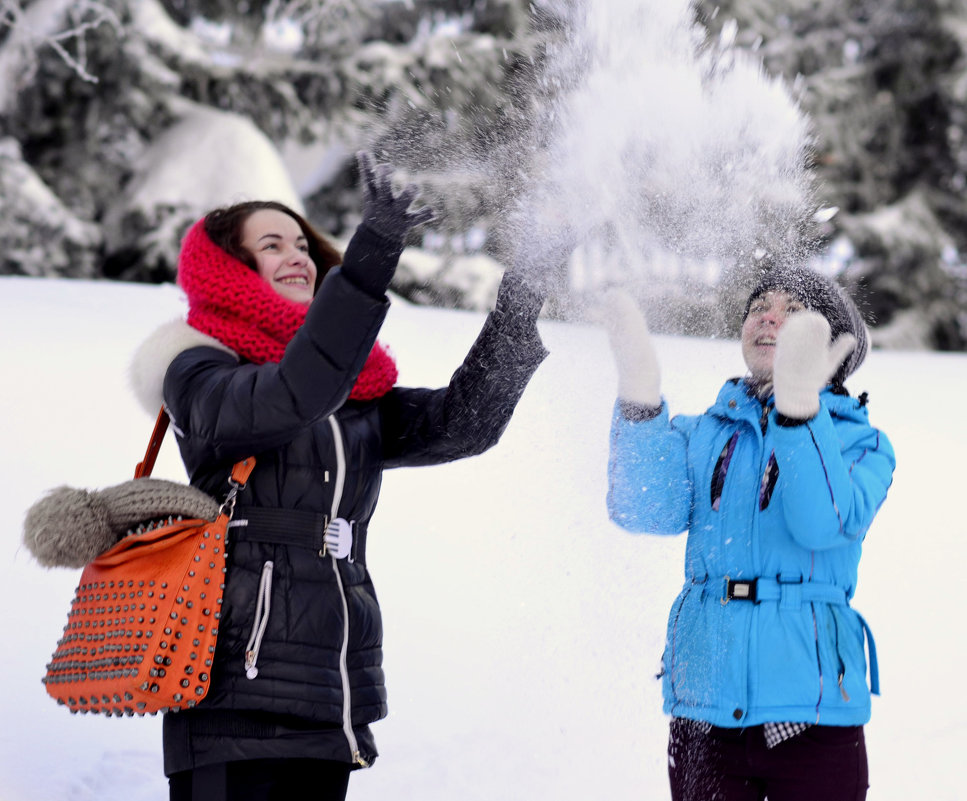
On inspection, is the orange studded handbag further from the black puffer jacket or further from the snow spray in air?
the snow spray in air

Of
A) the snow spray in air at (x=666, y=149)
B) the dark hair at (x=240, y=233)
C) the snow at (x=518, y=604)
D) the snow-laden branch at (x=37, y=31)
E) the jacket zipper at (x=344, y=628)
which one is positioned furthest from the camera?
the snow-laden branch at (x=37, y=31)

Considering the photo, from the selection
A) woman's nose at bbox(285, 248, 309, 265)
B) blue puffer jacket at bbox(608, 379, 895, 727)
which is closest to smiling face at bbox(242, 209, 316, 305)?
woman's nose at bbox(285, 248, 309, 265)

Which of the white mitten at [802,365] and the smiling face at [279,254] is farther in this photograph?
the smiling face at [279,254]

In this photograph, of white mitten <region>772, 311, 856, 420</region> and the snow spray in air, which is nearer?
white mitten <region>772, 311, 856, 420</region>

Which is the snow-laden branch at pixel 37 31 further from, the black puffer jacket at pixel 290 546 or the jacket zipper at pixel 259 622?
the jacket zipper at pixel 259 622

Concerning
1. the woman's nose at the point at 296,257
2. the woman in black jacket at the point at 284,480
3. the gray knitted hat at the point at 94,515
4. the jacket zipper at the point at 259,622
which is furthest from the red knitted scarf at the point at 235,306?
the jacket zipper at the point at 259,622

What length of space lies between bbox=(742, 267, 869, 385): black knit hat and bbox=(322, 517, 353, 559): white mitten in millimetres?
1014

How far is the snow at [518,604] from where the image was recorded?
3.54 meters

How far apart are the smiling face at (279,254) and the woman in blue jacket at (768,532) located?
680mm

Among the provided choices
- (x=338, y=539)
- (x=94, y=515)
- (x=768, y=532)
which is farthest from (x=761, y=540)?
(x=94, y=515)

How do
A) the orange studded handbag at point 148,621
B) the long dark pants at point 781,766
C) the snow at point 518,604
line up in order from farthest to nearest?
the snow at point 518,604, the long dark pants at point 781,766, the orange studded handbag at point 148,621

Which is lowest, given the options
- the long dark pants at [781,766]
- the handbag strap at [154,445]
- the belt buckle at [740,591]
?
the long dark pants at [781,766]

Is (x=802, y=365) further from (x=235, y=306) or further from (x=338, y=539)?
(x=235, y=306)

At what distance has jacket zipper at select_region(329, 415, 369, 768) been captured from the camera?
6.84ft
